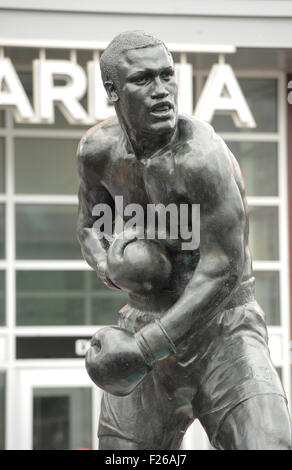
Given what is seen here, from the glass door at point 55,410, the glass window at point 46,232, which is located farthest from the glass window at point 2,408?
the glass window at point 46,232

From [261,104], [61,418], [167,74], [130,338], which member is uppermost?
[261,104]

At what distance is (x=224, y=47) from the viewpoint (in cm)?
1110

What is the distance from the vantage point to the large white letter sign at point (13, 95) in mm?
10859

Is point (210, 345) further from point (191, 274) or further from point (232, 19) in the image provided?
point (232, 19)

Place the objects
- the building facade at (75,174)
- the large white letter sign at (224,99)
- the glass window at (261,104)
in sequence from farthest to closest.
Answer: the glass window at (261,104)
the large white letter sign at (224,99)
the building facade at (75,174)

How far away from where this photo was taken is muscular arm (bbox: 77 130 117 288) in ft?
13.7

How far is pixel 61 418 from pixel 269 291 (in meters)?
3.02

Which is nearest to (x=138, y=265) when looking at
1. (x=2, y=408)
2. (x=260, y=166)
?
(x=2, y=408)

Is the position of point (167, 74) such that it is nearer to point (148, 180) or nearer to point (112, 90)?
point (112, 90)

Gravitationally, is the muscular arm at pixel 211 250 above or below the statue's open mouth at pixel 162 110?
below

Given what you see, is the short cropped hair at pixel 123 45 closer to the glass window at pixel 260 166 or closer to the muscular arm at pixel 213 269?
the muscular arm at pixel 213 269

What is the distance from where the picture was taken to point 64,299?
1212 cm

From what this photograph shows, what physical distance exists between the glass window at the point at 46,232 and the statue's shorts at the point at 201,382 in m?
7.96
